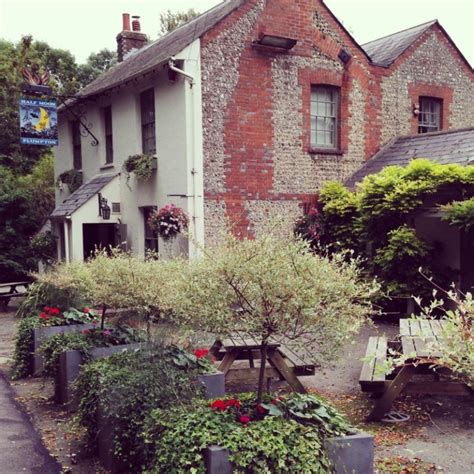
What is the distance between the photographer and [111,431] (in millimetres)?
4496

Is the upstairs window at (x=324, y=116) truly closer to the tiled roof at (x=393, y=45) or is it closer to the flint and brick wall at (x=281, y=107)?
the flint and brick wall at (x=281, y=107)

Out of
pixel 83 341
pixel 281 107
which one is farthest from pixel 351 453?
pixel 281 107

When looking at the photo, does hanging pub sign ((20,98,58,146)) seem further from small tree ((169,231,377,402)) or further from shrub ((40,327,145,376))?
small tree ((169,231,377,402))

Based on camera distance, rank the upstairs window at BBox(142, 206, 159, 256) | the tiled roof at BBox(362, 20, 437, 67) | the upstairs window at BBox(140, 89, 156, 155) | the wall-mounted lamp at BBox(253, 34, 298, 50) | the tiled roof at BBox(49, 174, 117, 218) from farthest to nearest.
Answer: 1. the tiled roof at BBox(362, 20, 437, 67)
2. the tiled roof at BBox(49, 174, 117, 218)
3. the upstairs window at BBox(142, 206, 159, 256)
4. the upstairs window at BBox(140, 89, 156, 155)
5. the wall-mounted lamp at BBox(253, 34, 298, 50)

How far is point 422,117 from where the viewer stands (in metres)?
15.8

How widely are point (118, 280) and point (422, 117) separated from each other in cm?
1249

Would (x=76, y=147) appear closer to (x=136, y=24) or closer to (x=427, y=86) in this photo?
(x=136, y=24)

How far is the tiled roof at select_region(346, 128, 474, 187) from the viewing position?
1193 centimetres

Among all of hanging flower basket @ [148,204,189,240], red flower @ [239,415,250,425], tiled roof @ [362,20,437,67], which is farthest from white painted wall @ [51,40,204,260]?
red flower @ [239,415,250,425]

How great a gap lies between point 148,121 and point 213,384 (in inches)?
391

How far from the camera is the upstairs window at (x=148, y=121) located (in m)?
13.6

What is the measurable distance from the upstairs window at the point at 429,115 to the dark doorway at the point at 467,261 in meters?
5.36

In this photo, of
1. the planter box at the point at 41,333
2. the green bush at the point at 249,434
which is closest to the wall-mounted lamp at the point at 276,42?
the planter box at the point at 41,333

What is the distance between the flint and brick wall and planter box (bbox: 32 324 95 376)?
5.03 meters
